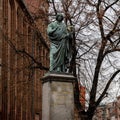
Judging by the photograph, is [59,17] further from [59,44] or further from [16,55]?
[16,55]

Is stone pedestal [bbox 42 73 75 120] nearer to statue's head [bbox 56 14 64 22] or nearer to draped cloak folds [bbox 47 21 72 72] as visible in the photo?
draped cloak folds [bbox 47 21 72 72]

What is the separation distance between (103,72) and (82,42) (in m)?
2.19

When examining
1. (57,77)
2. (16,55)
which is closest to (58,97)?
(57,77)

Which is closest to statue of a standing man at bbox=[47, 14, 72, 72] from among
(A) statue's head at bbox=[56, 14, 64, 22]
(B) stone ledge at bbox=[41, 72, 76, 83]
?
(A) statue's head at bbox=[56, 14, 64, 22]

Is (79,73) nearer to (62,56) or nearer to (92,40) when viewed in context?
(92,40)

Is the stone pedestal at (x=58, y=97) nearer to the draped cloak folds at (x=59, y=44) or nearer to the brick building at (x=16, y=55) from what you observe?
the draped cloak folds at (x=59, y=44)

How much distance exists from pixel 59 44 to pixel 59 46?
8cm

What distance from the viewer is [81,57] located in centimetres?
2362

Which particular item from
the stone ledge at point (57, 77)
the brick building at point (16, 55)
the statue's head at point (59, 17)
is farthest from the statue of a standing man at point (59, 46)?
the brick building at point (16, 55)

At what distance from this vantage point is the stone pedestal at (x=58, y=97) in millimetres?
15336

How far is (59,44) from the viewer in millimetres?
16219

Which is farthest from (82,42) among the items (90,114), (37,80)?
(37,80)

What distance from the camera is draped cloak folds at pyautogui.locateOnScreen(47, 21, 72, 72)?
633 inches

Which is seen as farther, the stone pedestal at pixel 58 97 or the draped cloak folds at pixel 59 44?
the draped cloak folds at pixel 59 44
